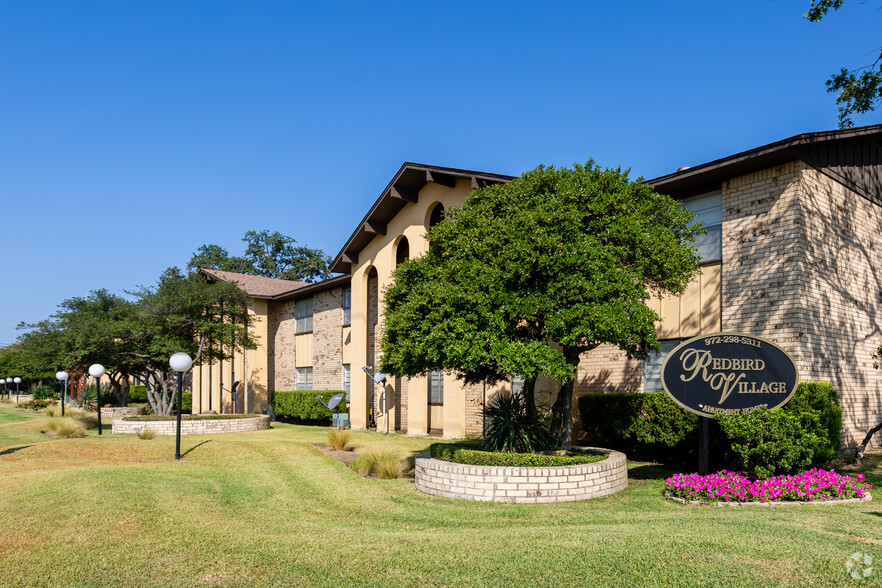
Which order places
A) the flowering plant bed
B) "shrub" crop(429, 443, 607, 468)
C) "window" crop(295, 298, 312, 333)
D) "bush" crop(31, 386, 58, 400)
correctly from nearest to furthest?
1. the flowering plant bed
2. "shrub" crop(429, 443, 607, 468)
3. "window" crop(295, 298, 312, 333)
4. "bush" crop(31, 386, 58, 400)

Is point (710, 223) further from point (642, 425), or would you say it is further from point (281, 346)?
point (281, 346)

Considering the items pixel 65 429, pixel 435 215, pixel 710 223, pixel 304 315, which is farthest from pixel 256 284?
pixel 710 223

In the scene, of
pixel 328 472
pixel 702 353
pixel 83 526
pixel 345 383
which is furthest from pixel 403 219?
pixel 83 526

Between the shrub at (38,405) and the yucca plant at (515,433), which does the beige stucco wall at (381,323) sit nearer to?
the yucca plant at (515,433)

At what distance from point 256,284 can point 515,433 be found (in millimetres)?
26320

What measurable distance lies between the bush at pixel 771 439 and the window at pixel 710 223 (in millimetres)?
5121

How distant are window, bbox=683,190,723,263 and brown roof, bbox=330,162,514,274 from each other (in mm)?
5203

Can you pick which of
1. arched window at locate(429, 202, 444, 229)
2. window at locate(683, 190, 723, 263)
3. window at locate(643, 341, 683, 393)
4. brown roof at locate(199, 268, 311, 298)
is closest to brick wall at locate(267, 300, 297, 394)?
brown roof at locate(199, 268, 311, 298)

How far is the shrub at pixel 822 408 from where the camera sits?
11039mm

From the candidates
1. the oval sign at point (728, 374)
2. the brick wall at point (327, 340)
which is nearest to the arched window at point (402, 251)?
the brick wall at point (327, 340)

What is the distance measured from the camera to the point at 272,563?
6.48 metres

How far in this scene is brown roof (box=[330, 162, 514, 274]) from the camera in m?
18.7

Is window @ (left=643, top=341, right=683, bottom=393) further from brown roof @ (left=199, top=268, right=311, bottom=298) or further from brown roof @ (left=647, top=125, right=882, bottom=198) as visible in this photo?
brown roof @ (left=199, top=268, right=311, bottom=298)

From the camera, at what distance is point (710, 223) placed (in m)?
14.5
